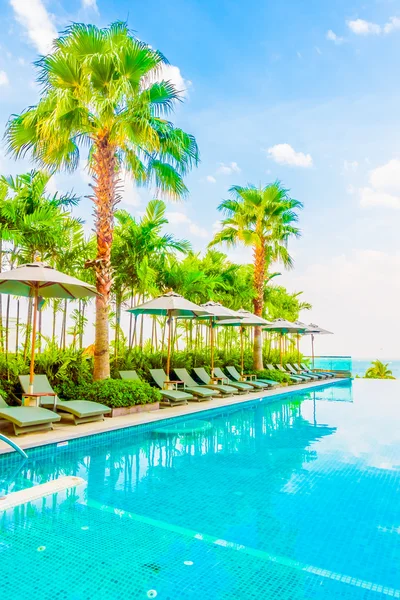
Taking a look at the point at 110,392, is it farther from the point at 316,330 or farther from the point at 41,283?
the point at 316,330

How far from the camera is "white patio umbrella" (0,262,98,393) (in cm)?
713

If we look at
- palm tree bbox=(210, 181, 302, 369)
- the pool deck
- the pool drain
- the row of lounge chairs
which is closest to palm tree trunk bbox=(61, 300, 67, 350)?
the row of lounge chairs

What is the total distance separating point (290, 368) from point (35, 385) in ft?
47.1

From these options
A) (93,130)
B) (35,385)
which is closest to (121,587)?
(35,385)

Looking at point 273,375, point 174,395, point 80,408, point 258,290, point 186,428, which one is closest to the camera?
point 80,408

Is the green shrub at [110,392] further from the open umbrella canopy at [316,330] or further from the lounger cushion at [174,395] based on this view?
the open umbrella canopy at [316,330]

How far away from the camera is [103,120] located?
29.2 ft

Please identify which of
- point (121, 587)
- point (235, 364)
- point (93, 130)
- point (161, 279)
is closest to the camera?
point (121, 587)

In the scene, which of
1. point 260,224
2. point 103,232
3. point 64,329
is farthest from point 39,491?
point 260,224

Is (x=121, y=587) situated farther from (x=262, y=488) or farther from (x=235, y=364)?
(x=235, y=364)

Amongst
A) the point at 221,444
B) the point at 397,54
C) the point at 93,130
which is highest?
the point at 397,54

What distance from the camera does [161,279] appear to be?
1416 cm

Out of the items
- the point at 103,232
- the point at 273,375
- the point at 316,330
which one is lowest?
the point at 273,375

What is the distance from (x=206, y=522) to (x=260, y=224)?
45.9 ft
